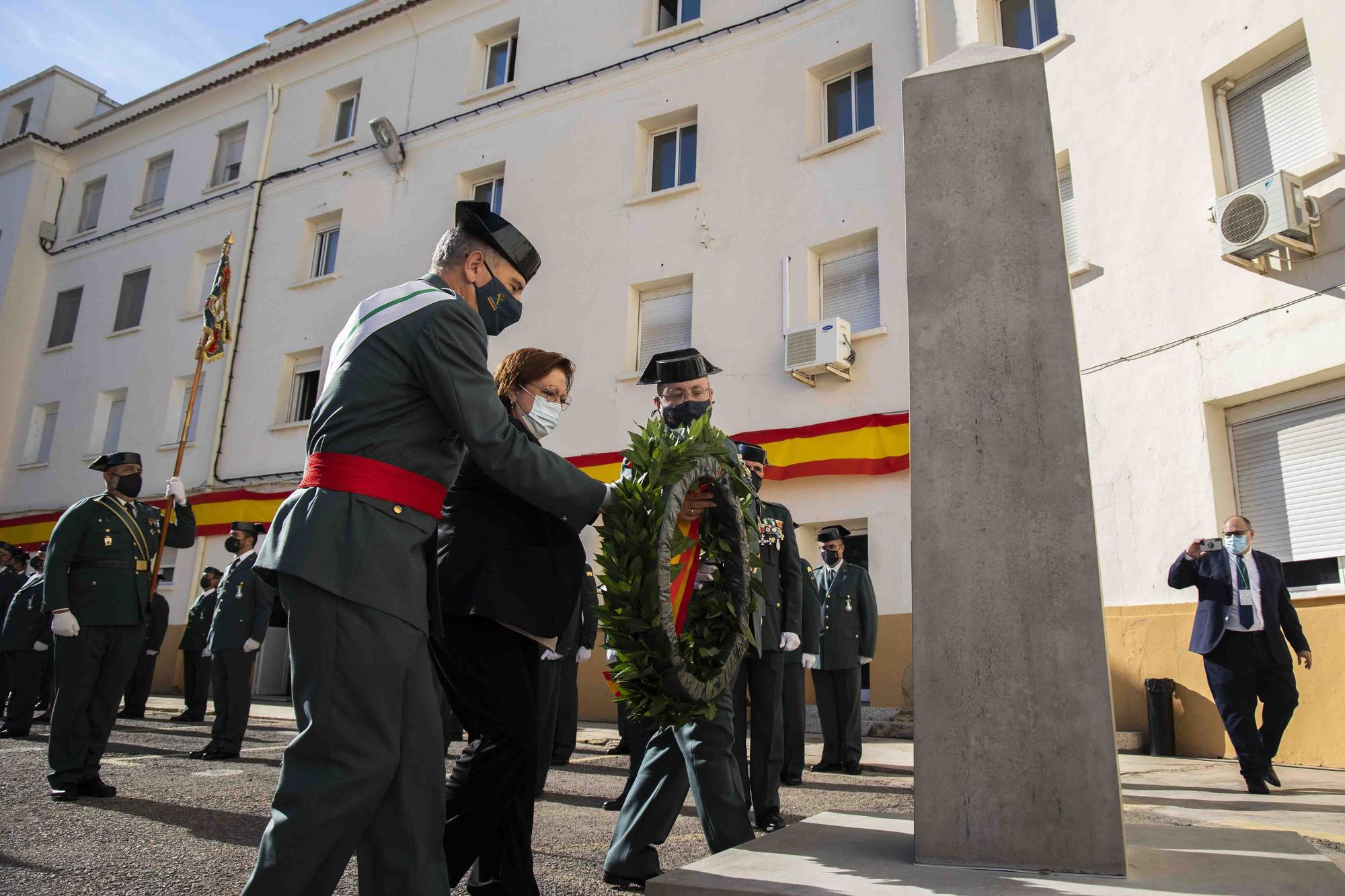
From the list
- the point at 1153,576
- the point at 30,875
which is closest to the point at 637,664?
the point at 30,875

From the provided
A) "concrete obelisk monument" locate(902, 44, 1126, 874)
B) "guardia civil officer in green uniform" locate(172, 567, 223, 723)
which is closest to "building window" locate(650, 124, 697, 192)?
"guardia civil officer in green uniform" locate(172, 567, 223, 723)

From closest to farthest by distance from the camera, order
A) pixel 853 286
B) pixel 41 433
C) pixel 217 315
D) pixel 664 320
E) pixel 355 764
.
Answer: pixel 355 764
pixel 217 315
pixel 853 286
pixel 664 320
pixel 41 433

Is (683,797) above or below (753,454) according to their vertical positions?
below

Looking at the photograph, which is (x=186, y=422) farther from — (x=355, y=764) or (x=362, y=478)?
(x=355, y=764)

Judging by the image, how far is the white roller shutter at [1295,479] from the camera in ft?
28.5

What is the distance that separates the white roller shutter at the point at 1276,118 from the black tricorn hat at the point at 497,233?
884cm

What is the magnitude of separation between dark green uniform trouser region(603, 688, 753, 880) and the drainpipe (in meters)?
17.1

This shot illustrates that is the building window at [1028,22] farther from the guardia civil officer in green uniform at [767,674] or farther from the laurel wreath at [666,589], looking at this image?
the laurel wreath at [666,589]

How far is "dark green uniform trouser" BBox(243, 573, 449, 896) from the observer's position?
2207mm

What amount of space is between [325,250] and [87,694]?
49.7ft

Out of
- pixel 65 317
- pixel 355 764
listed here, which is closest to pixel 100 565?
pixel 355 764

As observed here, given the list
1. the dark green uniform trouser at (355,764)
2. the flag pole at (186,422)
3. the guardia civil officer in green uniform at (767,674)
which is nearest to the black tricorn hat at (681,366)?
the guardia civil officer in green uniform at (767,674)

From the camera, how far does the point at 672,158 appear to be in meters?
15.7

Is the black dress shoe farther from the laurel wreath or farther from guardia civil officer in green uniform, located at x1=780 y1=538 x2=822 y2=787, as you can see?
guardia civil officer in green uniform, located at x1=780 y1=538 x2=822 y2=787
